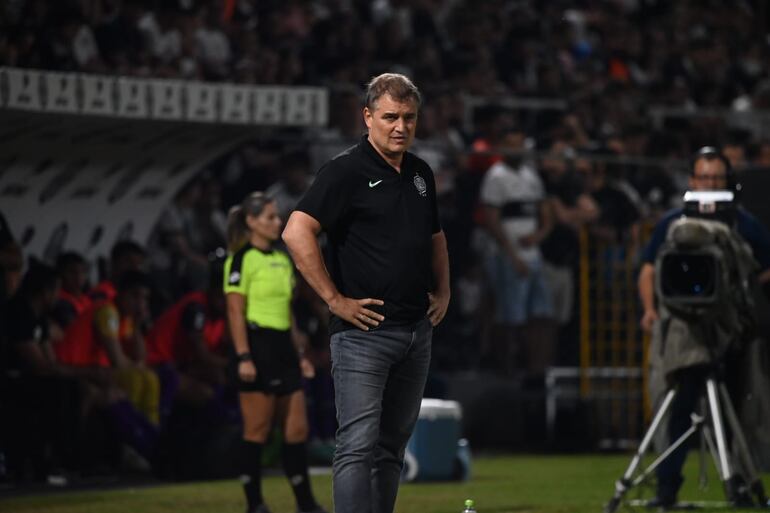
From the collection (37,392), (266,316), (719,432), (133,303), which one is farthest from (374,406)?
(133,303)

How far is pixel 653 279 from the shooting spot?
11500 millimetres

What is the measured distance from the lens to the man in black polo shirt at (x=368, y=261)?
7.41m

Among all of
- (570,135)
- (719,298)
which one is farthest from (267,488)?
(570,135)

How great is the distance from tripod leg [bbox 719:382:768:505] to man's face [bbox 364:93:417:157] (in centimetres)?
422

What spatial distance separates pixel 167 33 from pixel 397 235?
1135 cm

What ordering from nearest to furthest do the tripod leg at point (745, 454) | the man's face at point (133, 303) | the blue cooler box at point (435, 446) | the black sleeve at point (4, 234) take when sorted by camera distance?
the tripod leg at point (745, 454) < the black sleeve at point (4, 234) < the blue cooler box at point (435, 446) < the man's face at point (133, 303)

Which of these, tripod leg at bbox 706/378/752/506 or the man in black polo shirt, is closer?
the man in black polo shirt

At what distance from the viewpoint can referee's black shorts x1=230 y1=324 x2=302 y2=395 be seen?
1140 cm

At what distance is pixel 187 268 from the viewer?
1603 centimetres

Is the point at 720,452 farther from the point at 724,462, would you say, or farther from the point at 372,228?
the point at 372,228

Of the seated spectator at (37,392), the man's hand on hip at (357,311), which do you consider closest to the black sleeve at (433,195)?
the man's hand on hip at (357,311)

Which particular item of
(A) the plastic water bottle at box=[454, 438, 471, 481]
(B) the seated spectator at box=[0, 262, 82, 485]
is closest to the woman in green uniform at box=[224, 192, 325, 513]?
(B) the seated spectator at box=[0, 262, 82, 485]

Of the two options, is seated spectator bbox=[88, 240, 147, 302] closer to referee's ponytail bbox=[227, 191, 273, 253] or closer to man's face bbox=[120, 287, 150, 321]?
man's face bbox=[120, 287, 150, 321]

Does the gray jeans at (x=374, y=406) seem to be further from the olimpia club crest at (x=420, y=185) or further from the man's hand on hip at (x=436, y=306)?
the olimpia club crest at (x=420, y=185)
